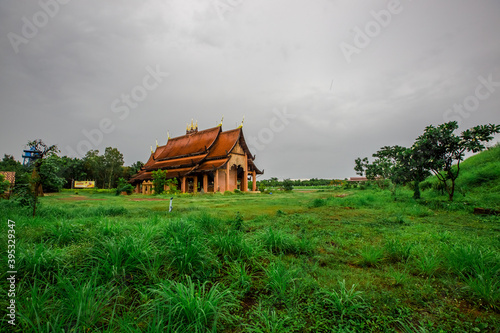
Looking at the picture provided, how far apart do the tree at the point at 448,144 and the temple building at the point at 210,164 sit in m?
15.4

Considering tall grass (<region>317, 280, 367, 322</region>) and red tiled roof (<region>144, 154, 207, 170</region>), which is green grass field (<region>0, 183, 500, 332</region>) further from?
red tiled roof (<region>144, 154, 207, 170</region>)

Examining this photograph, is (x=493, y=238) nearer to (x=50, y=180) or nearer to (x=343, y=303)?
(x=343, y=303)

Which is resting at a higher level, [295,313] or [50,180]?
[50,180]

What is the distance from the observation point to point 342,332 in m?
1.91

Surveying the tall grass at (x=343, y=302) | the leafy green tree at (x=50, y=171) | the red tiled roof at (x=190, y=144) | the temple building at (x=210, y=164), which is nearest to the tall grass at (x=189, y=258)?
the tall grass at (x=343, y=302)

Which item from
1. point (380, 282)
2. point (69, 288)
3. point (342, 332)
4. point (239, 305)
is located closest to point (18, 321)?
point (69, 288)

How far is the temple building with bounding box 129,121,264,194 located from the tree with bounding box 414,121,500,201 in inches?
607

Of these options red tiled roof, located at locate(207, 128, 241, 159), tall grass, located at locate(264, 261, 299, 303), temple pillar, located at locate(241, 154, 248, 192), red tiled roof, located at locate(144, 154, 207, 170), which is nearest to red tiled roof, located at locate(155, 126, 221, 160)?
red tiled roof, located at locate(144, 154, 207, 170)

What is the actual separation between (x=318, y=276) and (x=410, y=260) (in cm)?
153

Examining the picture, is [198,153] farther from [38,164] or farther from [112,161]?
[112,161]

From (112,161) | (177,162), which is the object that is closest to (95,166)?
(112,161)

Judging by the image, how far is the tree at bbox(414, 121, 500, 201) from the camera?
9742 mm

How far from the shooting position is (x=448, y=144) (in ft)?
34.4

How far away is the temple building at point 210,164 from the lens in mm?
23339
